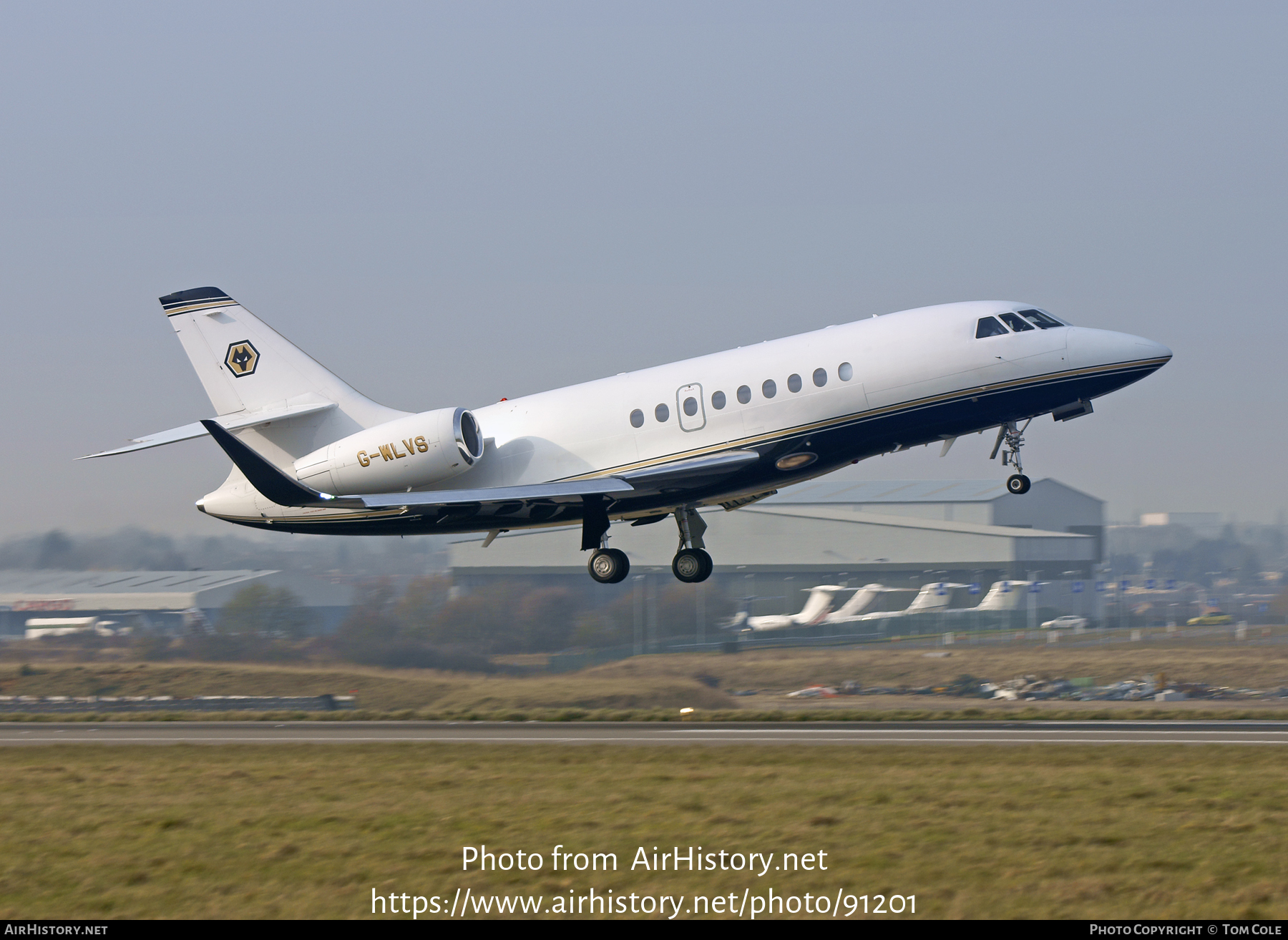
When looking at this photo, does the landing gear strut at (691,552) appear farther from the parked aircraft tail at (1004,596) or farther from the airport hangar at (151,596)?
the parked aircraft tail at (1004,596)

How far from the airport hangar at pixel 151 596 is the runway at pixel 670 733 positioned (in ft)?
45.5

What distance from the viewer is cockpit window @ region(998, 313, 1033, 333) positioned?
26.4m

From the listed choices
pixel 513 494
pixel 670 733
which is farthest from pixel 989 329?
pixel 670 733

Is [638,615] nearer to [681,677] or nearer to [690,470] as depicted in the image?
[681,677]

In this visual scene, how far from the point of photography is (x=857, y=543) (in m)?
72.5

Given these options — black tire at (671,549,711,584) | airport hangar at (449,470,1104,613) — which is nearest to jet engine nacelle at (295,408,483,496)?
black tire at (671,549,711,584)

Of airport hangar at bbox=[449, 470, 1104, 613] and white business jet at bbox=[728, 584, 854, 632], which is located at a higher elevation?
airport hangar at bbox=[449, 470, 1104, 613]

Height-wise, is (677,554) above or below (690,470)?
below

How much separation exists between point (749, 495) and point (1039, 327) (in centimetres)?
758

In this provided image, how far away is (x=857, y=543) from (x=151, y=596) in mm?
38114

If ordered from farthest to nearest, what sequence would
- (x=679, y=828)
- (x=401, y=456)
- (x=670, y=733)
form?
1. (x=670, y=733)
2. (x=401, y=456)
3. (x=679, y=828)

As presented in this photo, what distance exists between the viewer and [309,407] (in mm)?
31984

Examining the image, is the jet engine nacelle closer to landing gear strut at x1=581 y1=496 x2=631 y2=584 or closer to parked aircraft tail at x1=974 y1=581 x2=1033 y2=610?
landing gear strut at x1=581 y1=496 x2=631 y2=584

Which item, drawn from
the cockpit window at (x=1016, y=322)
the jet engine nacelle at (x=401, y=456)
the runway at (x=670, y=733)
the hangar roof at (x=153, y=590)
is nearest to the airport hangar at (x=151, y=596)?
the hangar roof at (x=153, y=590)
